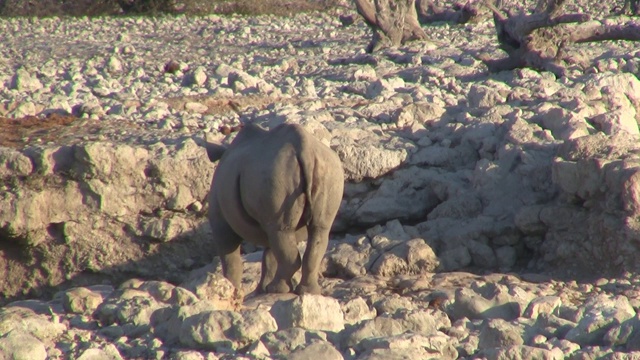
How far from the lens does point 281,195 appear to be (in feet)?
20.3

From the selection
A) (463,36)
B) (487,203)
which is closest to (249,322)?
(487,203)

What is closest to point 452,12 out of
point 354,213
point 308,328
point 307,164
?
point 354,213

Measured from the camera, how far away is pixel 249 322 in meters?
4.75

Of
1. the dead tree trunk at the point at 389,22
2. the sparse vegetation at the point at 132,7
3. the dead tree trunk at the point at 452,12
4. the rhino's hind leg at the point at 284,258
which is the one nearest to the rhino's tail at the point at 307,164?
the rhino's hind leg at the point at 284,258

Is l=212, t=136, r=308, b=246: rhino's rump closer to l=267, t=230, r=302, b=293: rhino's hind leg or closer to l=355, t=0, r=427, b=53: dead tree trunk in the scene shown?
l=267, t=230, r=302, b=293: rhino's hind leg

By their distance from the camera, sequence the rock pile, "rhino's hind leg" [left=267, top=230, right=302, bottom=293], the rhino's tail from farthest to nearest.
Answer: "rhino's hind leg" [left=267, top=230, right=302, bottom=293] → the rhino's tail → the rock pile

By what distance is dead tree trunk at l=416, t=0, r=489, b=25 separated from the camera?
66.5 feet

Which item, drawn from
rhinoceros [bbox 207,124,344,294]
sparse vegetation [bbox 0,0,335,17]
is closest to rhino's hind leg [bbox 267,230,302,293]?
rhinoceros [bbox 207,124,344,294]

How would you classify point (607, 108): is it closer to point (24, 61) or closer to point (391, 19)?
point (391, 19)

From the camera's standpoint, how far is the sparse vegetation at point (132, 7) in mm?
22688

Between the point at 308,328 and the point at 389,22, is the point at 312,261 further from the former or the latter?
the point at 389,22

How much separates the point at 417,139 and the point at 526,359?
4849mm

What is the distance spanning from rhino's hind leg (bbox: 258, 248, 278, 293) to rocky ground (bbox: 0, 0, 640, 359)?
0.22m

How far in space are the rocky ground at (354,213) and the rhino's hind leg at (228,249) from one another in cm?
19
